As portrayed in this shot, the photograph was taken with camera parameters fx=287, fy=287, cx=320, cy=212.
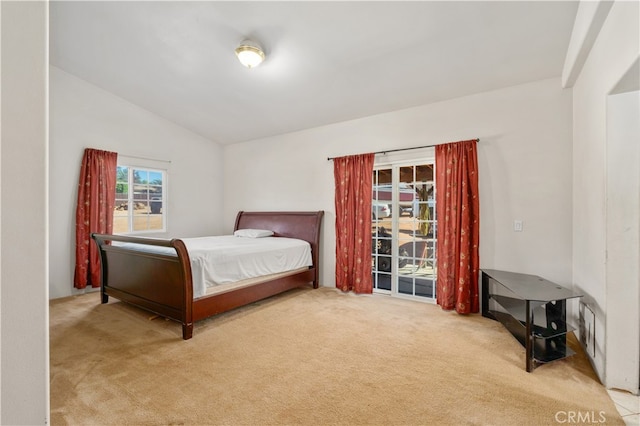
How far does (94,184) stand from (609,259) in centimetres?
570

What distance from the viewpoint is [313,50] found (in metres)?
2.98

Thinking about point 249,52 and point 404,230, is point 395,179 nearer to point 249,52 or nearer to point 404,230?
point 404,230

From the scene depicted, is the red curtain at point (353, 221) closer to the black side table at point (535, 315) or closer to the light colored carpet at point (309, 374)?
the light colored carpet at point (309, 374)

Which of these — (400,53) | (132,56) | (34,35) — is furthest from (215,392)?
(132,56)

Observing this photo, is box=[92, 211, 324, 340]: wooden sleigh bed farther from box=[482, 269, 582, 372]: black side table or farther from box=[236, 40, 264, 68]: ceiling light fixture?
box=[482, 269, 582, 372]: black side table

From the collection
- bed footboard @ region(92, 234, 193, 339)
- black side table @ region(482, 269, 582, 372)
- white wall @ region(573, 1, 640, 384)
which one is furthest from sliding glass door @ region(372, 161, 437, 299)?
bed footboard @ region(92, 234, 193, 339)

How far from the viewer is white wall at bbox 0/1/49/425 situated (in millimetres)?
626

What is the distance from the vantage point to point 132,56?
11.5ft

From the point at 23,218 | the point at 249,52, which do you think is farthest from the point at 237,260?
the point at 23,218

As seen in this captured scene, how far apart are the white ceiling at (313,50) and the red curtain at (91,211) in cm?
117

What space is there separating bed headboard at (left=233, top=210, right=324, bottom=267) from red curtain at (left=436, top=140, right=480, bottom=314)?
5.90ft

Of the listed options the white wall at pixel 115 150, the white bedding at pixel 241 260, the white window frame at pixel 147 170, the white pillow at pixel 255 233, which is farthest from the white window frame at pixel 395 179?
the white window frame at pixel 147 170

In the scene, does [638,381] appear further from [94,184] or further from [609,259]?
[94,184]

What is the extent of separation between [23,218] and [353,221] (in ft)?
12.3
